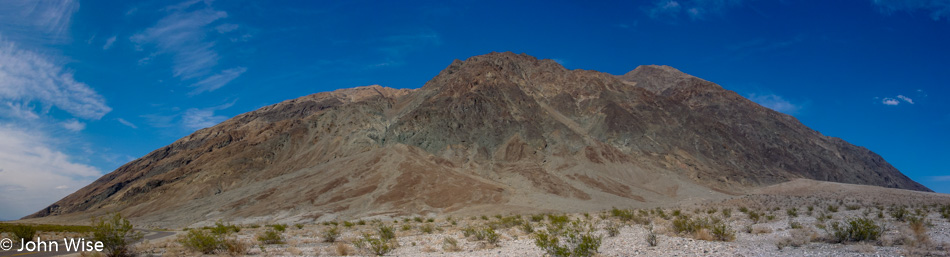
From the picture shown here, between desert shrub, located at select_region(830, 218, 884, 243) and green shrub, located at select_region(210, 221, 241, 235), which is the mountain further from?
desert shrub, located at select_region(830, 218, 884, 243)

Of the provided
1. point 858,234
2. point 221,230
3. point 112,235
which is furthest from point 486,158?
point 858,234

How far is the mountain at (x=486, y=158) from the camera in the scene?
72.6 metres

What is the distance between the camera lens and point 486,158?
91062 mm

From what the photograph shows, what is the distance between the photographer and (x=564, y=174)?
8456 cm

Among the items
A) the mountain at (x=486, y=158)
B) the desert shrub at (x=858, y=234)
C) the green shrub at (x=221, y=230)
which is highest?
the mountain at (x=486, y=158)

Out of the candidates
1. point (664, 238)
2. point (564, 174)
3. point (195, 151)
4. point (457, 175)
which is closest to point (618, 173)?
point (564, 174)

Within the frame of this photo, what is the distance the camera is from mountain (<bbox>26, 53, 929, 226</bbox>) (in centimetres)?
7262

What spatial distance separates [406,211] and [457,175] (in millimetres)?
16493

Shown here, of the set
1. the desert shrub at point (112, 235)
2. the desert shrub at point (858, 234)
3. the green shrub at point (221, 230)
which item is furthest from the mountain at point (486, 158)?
the desert shrub at point (112, 235)

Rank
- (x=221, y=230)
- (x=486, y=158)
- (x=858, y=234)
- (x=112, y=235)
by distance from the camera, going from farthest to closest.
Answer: (x=486, y=158) < (x=221, y=230) < (x=112, y=235) < (x=858, y=234)

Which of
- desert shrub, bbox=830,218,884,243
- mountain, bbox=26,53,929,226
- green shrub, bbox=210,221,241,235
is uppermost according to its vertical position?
mountain, bbox=26,53,929,226

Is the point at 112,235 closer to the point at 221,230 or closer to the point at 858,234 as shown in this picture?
the point at 221,230

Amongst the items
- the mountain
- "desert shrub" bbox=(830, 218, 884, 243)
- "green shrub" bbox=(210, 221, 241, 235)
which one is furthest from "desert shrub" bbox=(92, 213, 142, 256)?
the mountain

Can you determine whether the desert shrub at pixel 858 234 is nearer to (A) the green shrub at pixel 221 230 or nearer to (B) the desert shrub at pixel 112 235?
(B) the desert shrub at pixel 112 235
